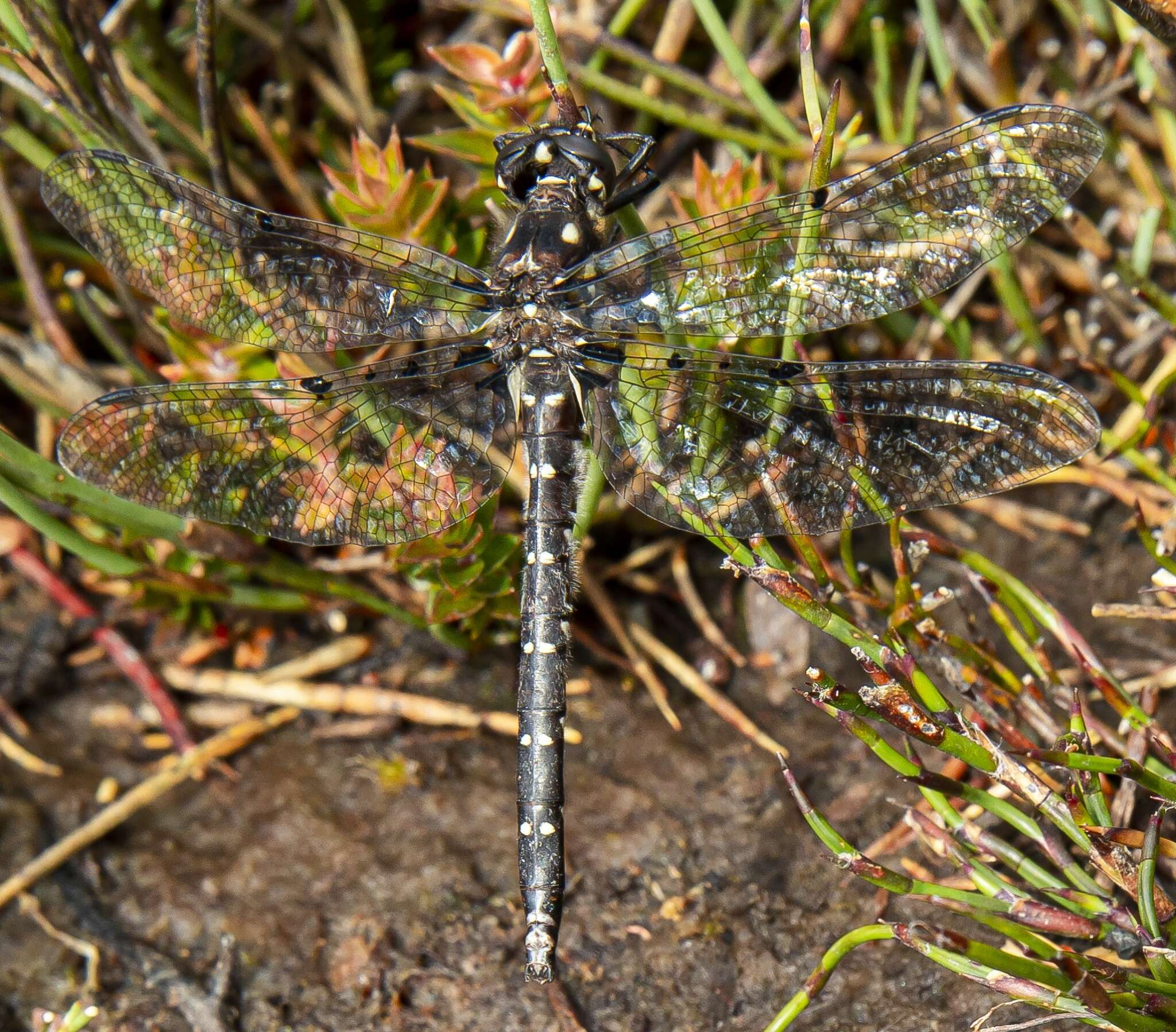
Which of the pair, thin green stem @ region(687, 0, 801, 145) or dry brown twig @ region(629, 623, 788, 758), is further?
thin green stem @ region(687, 0, 801, 145)

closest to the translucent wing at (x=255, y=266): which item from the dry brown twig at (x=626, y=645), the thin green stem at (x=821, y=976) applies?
the dry brown twig at (x=626, y=645)

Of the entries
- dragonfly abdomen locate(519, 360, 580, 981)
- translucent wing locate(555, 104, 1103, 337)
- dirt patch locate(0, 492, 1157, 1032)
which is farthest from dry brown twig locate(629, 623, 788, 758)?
translucent wing locate(555, 104, 1103, 337)

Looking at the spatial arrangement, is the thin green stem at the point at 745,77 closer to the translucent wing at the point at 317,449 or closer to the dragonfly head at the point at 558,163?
the dragonfly head at the point at 558,163

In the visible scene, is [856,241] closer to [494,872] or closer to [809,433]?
[809,433]

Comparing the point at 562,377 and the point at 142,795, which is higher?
the point at 562,377

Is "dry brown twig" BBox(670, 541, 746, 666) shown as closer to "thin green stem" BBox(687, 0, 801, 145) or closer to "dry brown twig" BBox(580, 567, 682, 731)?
"dry brown twig" BBox(580, 567, 682, 731)

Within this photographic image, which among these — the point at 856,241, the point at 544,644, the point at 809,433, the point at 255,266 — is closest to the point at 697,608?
Result: the point at 544,644

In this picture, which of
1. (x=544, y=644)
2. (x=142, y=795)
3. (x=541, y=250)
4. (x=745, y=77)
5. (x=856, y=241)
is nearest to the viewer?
(x=856, y=241)
